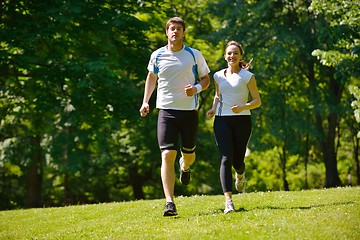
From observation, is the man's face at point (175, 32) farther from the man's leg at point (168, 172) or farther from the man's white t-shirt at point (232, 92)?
the man's leg at point (168, 172)

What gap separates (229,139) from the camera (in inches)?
321

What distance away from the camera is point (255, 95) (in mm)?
8391

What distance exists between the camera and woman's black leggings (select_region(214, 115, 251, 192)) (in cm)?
800

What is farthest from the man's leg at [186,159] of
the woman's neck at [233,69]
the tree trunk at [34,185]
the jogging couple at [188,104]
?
the tree trunk at [34,185]

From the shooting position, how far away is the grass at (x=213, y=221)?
6699 millimetres

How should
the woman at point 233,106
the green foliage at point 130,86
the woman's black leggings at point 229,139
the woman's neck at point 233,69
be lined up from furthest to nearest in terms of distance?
the green foliage at point 130,86
the woman's neck at point 233,69
the woman at point 233,106
the woman's black leggings at point 229,139

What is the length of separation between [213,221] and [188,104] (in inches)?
68.1

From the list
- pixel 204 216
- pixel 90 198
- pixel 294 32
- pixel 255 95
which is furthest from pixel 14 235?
pixel 90 198

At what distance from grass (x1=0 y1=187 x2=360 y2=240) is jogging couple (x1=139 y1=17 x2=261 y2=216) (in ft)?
1.85

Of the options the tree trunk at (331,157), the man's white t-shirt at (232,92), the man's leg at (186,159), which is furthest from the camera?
the tree trunk at (331,157)

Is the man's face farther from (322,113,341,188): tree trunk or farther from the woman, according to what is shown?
(322,113,341,188): tree trunk

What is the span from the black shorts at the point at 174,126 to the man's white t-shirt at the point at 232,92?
43 centimetres

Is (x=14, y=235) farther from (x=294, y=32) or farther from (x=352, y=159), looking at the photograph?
(x=352, y=159)

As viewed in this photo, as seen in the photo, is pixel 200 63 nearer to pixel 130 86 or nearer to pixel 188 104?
pixel 188 104
